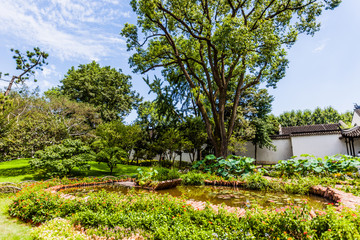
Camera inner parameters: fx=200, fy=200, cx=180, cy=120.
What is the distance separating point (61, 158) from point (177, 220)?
7682 mm

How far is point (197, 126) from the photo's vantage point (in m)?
15.6

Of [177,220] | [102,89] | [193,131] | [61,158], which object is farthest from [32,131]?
[102,89]

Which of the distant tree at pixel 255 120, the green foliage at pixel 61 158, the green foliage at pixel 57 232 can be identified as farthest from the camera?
the distant tree at pixel 255 120

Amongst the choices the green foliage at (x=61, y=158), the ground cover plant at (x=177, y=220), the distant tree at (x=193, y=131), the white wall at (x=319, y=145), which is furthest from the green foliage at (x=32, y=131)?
the white wall at (x=319, y=145)

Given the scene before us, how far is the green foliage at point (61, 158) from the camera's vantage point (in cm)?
826

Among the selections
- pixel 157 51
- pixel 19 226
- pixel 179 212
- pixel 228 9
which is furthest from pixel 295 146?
pixel 19 226

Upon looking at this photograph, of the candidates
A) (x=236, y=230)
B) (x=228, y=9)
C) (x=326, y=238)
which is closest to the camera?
(x=326, y=238)

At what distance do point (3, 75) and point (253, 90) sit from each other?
2046cm

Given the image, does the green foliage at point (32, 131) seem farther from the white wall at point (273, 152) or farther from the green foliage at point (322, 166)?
the white wall at point (273, 152)

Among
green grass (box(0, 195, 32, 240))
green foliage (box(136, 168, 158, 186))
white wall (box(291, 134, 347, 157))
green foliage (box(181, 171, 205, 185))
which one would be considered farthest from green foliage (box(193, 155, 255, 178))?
white wall (box(291, 134, 347, 157))

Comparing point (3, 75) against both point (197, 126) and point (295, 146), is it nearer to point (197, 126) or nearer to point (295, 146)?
point (197, 126)

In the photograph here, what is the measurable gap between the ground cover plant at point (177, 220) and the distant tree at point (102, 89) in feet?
60.6

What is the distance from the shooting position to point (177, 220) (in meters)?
3.23

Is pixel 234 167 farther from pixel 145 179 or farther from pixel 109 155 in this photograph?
pixel 109 155
